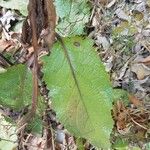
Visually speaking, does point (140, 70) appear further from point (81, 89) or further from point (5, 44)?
point (5, 44)

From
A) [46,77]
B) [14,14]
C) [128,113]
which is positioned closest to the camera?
[46,77]

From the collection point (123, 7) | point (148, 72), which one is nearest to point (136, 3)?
point (123, 7)

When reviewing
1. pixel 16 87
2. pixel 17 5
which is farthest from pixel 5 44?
pixel 16 87

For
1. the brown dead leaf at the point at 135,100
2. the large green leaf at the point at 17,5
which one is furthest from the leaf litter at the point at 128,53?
the large green leaf at the point at 17,5

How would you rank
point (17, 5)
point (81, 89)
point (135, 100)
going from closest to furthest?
point (81, 89) → point (135, 100) → point (17, 5)

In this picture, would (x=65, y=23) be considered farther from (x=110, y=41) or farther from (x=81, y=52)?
(x=81, y=52)

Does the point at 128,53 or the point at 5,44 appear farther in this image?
the point at 5,44

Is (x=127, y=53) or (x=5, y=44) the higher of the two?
(x=5, y=44)
